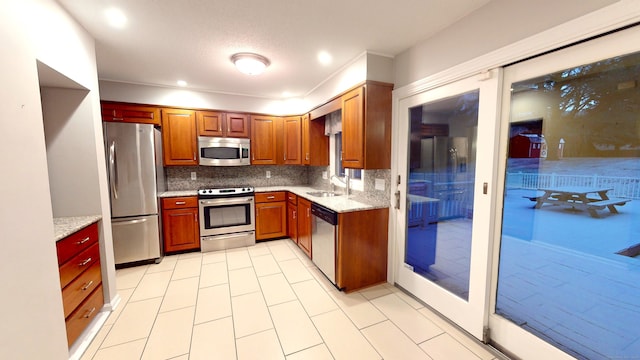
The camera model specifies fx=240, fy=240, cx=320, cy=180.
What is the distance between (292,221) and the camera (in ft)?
13.3

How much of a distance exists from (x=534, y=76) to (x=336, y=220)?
6.34ft

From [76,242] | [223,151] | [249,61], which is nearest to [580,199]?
[249,61]

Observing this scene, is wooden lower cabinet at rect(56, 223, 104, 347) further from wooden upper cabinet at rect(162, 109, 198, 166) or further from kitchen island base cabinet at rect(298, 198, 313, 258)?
kitchen island base cabinet at rect(298, 198, 313, 258)

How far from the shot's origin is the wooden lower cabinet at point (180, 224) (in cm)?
354

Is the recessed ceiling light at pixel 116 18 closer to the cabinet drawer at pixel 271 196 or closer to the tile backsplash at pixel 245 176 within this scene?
the tile backsplash at pixel 245 176

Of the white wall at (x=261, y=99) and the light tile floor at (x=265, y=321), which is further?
the white wall at (x=261, y=99)

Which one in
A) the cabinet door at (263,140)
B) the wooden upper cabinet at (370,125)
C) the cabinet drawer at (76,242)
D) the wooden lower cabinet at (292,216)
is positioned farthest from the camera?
the cabinet door at (263,140)

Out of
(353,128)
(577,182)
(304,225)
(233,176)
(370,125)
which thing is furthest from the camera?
(233,176)

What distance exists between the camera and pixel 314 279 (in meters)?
2.90

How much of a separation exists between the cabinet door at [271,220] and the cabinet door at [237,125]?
126cm

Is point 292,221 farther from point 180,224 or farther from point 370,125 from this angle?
point 370,125

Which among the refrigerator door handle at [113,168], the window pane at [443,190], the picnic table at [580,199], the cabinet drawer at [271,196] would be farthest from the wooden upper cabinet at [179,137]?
the picnic table at [580,199]

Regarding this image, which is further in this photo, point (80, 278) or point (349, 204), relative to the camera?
point (349, 204)

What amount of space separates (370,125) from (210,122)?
2736 mm
